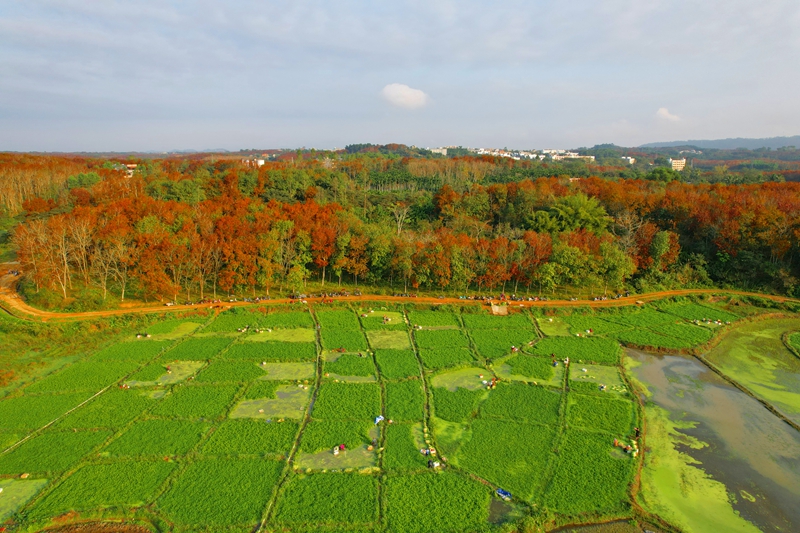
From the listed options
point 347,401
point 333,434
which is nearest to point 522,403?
point 347,401

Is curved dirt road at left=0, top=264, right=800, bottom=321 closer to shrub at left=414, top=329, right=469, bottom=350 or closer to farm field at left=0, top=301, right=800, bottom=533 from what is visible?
farm field at left=0, top=301, right=800, bottom=533

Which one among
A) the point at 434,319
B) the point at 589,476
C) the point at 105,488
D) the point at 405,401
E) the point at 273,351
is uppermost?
the point at 273,351

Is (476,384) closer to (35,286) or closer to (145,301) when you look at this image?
(145,301)

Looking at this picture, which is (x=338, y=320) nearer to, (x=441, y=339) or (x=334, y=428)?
(x=441, y=339)

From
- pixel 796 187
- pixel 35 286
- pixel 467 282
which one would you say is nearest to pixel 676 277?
pixel 467 282

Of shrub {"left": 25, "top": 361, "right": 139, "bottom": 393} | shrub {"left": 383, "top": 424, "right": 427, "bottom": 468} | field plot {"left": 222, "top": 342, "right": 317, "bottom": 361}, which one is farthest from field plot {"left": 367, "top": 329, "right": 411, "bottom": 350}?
shrub {"left": 25, "top": 361, "right": 139, "bottom": 393}

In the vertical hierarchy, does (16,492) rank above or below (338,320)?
below

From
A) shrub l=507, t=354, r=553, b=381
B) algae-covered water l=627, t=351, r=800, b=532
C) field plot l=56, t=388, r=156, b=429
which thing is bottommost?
algae-covered water l=627, t=351, r=800, b=532
